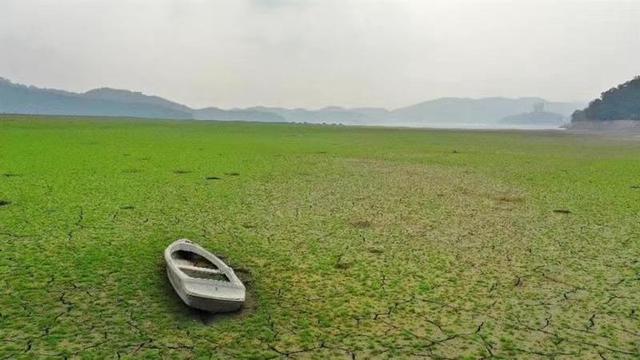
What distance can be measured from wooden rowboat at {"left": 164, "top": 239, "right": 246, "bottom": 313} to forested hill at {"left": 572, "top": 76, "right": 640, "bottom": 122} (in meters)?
111

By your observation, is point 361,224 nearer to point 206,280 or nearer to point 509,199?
point 206,280

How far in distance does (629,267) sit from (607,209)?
16.3 ft

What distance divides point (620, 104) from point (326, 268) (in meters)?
115

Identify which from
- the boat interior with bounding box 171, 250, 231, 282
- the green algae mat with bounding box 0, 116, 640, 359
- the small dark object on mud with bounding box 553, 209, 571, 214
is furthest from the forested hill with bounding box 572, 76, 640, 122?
the boat interior with bounding box 171, 250, 231, 282

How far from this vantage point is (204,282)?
236 inches

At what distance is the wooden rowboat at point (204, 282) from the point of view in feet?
18.0

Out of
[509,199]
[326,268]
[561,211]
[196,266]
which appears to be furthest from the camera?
[509,199]

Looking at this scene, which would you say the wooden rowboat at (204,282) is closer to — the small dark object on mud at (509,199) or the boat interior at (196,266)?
the boat interior at (196,266)

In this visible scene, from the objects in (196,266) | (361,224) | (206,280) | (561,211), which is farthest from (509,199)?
(206,280)

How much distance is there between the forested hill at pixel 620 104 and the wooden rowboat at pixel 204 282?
363 ft

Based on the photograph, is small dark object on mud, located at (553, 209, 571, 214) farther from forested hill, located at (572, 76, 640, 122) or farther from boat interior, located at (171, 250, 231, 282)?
forested hill, located at (572, 76, 640, 122)

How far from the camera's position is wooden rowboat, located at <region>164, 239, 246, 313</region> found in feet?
18.0

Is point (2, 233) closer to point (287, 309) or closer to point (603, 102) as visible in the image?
point (287, 309)

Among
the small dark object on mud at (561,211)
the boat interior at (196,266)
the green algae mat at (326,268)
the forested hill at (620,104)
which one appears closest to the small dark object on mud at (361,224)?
the green algae mat at (326,268)
